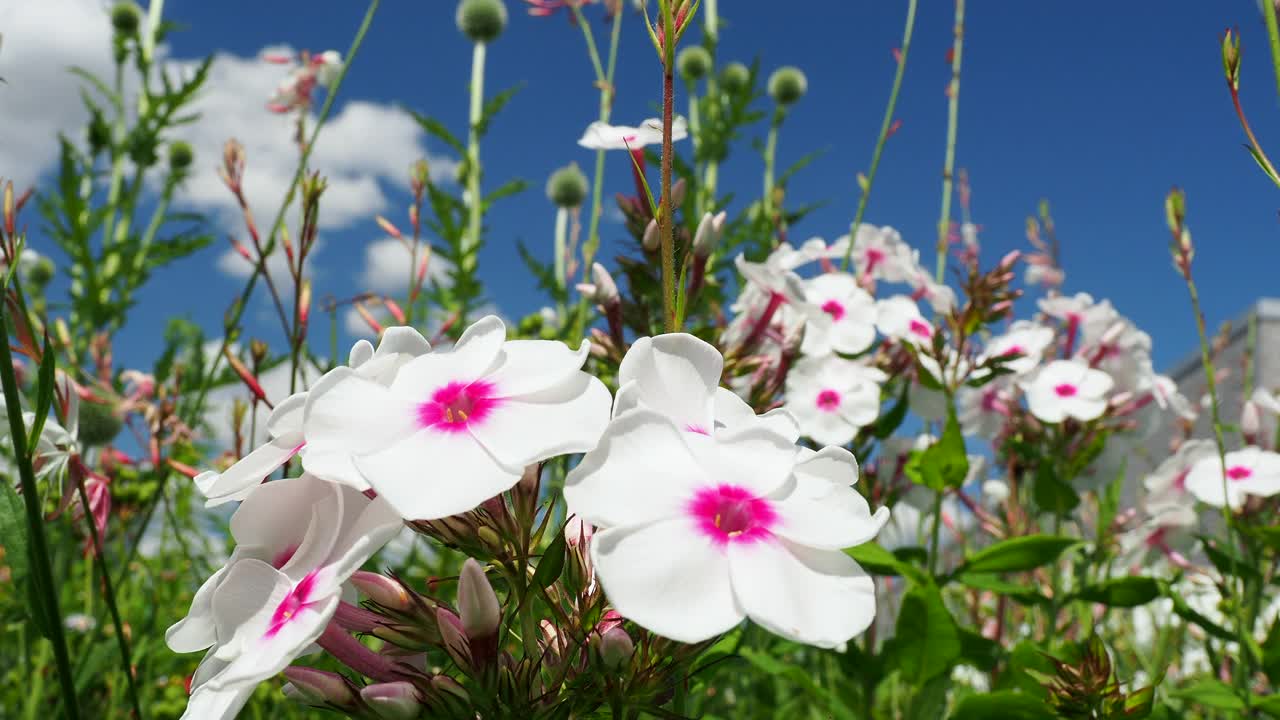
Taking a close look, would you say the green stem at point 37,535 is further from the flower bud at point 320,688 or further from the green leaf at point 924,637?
the green leaf at point 924,637

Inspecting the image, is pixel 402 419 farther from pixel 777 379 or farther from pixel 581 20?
pixel 581 20

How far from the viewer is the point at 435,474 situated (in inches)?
22.0

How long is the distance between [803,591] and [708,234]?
32.8 inches

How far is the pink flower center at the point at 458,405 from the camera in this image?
619 mm

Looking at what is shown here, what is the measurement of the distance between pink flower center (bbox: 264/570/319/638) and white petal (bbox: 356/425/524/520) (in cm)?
9

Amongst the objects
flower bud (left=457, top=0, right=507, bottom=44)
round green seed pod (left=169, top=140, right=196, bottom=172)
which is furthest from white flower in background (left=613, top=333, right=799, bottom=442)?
round green seed pod (left=169, top=140, right=196, bottom=172)

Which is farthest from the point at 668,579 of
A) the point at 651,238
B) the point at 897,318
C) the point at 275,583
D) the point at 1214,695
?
the point at 897,318

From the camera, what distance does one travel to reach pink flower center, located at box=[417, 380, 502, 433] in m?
0.62

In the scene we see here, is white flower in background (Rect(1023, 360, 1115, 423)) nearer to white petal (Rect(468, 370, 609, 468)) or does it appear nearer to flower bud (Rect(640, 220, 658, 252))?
flower bud (Rect(640, 220, 658, 252))

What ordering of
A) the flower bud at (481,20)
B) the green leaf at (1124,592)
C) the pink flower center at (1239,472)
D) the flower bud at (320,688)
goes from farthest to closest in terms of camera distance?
the flower bud at (481,20), the pink flower center at (1239,472), the green leaf at (1124,592), the flower bud at (320,688)

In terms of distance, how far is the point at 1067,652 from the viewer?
4.62ft

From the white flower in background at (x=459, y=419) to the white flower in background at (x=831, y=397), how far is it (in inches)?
41.6

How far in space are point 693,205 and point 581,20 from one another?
0.96m

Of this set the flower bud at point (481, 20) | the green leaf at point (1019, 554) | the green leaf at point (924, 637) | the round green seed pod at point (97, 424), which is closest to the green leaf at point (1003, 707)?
the green leaf at point (924, 637)
